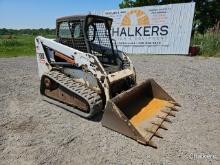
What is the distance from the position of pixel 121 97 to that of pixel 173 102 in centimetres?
150

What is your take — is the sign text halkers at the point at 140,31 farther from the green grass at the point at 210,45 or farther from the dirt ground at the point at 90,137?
the dirt ground at the point at 90,137

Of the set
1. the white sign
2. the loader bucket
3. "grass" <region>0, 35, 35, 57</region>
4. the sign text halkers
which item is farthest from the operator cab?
"grass" <region>0, 35, 35, 57</region>

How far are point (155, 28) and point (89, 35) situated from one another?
31.1 ft

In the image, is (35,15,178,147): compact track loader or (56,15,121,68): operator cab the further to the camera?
(56,15,121,68): operator cab

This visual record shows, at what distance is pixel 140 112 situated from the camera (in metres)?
4.98

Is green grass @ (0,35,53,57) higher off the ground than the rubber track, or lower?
lower

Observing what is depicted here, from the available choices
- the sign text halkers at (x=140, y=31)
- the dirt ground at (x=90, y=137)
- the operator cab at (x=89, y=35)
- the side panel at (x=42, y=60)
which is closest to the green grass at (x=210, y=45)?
the sign text halkers at (x=140, y=31)

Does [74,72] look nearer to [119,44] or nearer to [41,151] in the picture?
[41,151]

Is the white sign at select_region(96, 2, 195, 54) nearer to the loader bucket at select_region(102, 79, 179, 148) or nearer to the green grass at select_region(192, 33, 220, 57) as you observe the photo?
the green grass at select_region(192, 33, 220, 57)

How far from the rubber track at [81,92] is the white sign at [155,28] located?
32.1 feet

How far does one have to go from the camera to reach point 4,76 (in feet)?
→ 29.9

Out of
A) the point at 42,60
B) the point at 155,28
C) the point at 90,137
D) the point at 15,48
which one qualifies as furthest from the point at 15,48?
the point at 90,137

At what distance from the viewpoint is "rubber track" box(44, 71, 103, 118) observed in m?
4.70

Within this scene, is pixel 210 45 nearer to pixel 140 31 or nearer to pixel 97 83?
pixel 140 31
